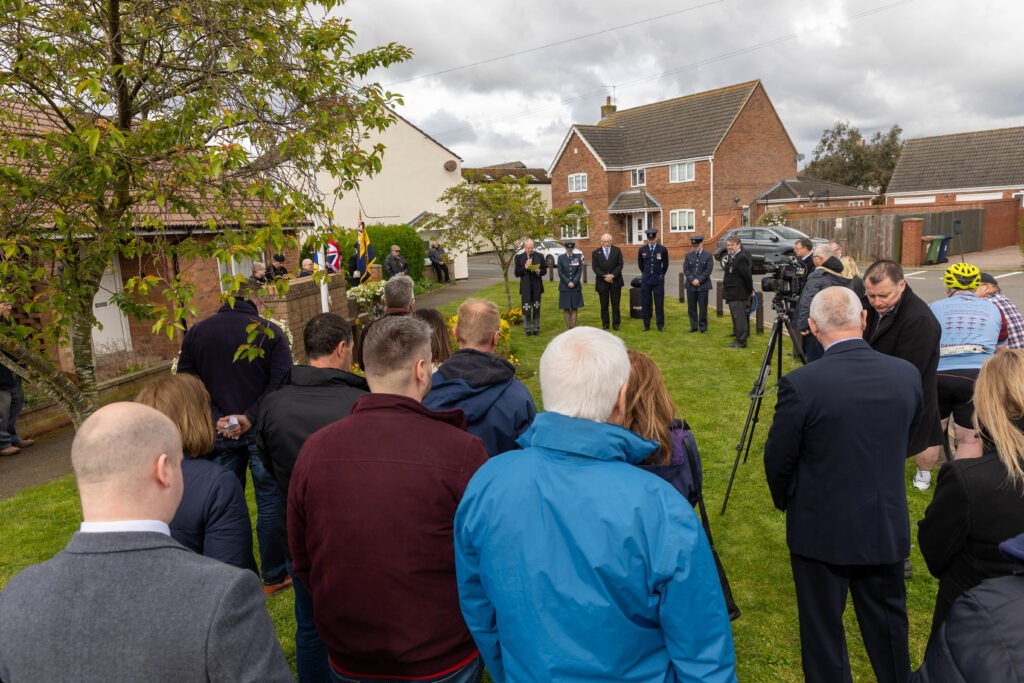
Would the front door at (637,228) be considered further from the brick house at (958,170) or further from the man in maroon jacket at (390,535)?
the man in maroon jacket at (390,535)

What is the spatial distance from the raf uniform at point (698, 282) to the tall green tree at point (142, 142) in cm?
889

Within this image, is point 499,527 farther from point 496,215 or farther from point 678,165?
point 678,165

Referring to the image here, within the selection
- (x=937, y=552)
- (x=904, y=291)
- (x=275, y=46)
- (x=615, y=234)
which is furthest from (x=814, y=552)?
(x=615, y=234)

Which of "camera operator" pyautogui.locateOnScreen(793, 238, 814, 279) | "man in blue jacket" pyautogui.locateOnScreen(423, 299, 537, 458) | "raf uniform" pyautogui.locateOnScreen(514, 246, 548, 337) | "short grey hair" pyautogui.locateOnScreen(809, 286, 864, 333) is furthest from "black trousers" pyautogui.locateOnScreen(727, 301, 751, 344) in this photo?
"man in blue jacket" pyautogui.locateOnScreen(423, 299, 537, 458)

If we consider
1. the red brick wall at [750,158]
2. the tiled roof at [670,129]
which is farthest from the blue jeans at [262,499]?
the tiled roof at [670,129]

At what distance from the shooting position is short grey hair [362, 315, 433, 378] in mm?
2508

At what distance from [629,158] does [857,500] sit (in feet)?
137

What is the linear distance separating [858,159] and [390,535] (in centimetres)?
6144

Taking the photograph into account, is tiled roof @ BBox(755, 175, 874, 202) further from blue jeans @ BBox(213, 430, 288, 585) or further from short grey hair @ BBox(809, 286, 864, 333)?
blue jeans @ BBox(213, 430, 288, 585)

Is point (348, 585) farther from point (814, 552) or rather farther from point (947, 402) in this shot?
point (947, 402)

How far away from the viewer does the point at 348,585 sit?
2.33m

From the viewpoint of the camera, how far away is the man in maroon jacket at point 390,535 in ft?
7.50

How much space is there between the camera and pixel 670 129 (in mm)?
41000

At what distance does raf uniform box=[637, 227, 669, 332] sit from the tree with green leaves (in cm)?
203
